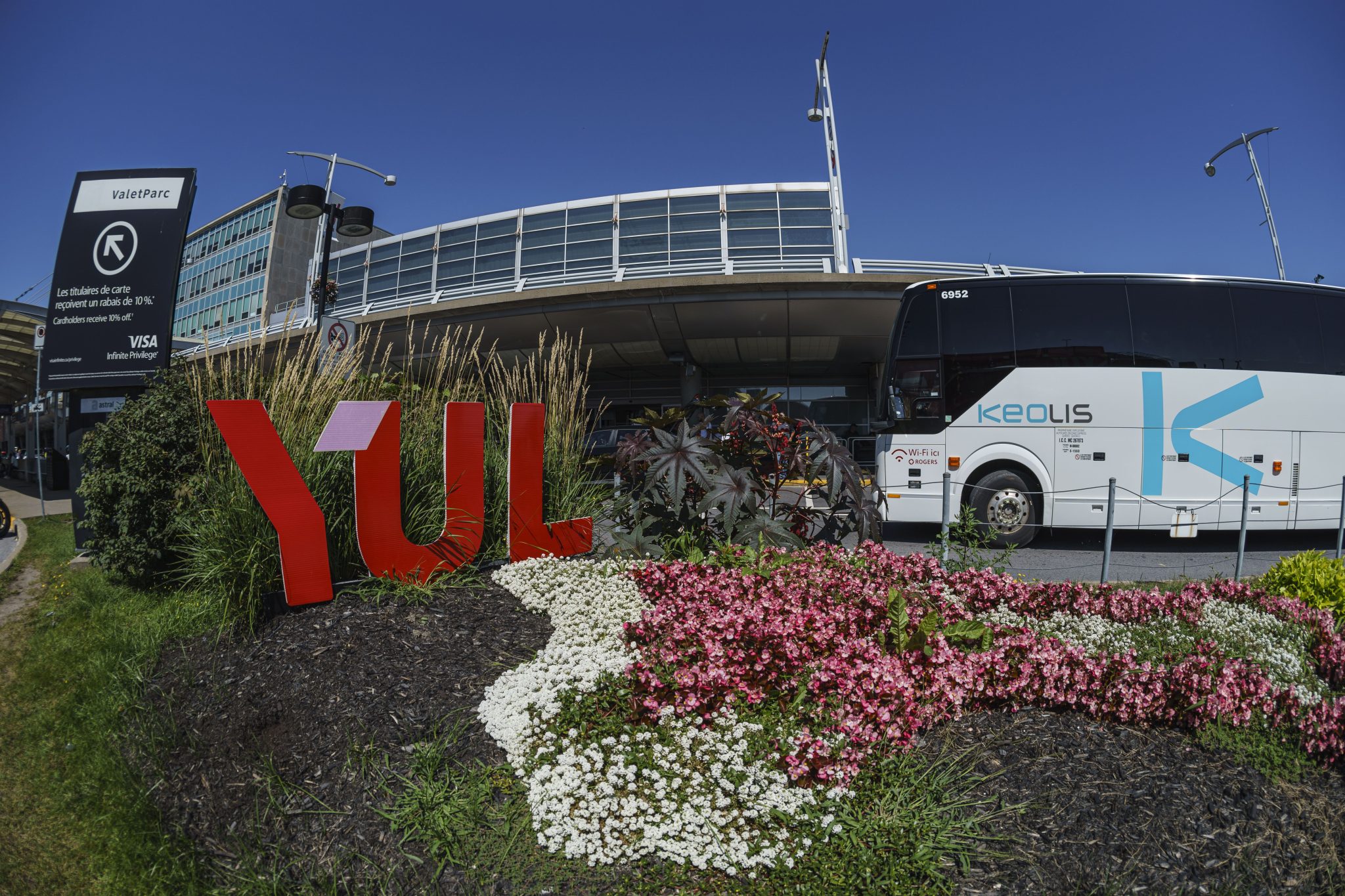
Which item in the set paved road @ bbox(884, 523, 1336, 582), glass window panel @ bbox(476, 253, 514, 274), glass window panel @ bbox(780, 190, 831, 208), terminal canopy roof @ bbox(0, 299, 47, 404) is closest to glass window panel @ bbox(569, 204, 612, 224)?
glass window panel @ bbox(476, 253, 514, 274)

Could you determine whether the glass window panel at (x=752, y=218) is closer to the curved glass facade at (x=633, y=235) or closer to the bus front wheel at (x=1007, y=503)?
the curved glass facade at (x=633, y=235)

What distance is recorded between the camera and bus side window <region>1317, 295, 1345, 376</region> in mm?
9781

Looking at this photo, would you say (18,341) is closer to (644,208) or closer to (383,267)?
(383,267)

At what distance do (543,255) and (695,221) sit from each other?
5434mm

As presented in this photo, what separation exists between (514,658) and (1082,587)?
12.3 ft

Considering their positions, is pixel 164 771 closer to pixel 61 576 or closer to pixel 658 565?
pixel 658 565

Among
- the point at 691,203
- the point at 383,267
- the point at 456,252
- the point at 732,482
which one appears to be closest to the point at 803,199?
the point at 691,203

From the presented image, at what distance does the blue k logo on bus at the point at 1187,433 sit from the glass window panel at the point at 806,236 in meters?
12.8

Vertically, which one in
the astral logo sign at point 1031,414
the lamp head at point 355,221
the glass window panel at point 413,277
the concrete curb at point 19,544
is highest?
the glass window panel at point 413,277

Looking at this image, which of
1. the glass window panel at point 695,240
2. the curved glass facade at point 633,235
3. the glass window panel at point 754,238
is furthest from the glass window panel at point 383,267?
the glass window panel at point 754,238

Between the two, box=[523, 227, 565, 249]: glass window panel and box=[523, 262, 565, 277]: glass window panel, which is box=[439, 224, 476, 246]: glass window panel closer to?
box=[523, 227, 565, 249]: glass window panel

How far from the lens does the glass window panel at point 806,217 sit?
68.8 ft

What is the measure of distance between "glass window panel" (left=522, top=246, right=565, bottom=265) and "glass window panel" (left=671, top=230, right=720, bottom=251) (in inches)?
157

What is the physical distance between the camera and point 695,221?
21.9 meters
